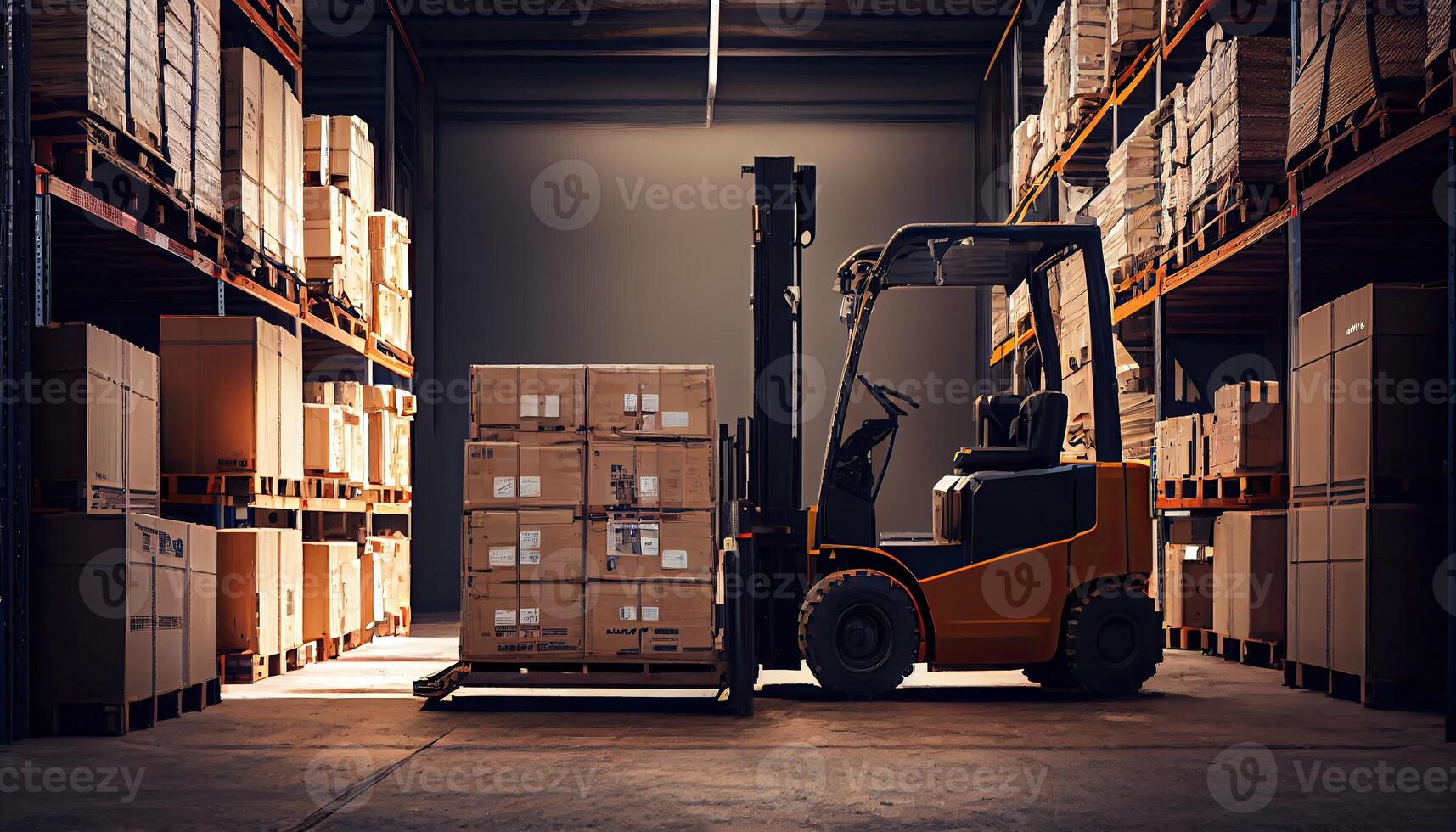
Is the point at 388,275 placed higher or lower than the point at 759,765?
higher

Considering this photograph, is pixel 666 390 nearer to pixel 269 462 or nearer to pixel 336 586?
pixel 269 462

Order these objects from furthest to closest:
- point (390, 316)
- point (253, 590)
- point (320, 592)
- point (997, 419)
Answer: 1. point (390, 316)
2. point (320, 592)
3. point (253, 590)
4. point (997, 419)

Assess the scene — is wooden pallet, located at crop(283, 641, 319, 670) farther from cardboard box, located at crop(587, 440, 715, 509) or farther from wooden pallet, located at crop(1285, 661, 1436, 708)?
wooden pallet, located at crop(1285, 661, 1436, 708)

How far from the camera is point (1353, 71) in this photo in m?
6.14

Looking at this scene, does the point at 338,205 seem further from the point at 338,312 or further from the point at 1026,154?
the point at 1026,154

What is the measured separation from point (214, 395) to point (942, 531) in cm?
417

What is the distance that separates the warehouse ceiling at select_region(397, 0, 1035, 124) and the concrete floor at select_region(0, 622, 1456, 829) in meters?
9.03

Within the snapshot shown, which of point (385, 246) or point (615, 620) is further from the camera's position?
point (385, 246)

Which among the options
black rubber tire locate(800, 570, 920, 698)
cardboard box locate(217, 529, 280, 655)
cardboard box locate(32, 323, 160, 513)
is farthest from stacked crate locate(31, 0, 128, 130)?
black rubber tire locate(800, 570, 920, 698)

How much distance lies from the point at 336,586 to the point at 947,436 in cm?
742

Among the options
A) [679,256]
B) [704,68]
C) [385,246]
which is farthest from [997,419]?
[704,68]

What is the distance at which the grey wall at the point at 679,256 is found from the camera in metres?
14.4

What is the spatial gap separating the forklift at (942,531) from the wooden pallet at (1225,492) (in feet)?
4.84

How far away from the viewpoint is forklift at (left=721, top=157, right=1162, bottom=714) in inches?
250
